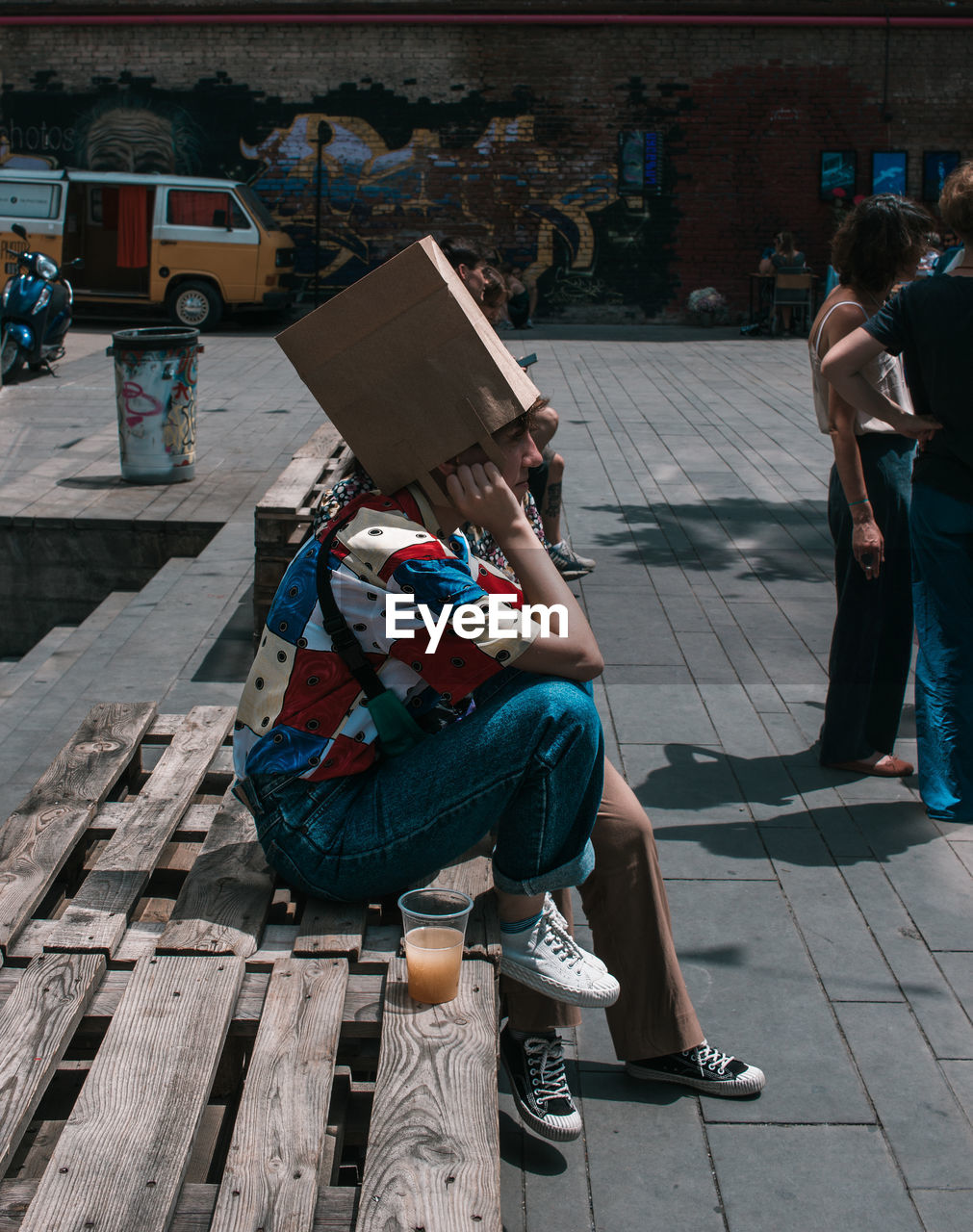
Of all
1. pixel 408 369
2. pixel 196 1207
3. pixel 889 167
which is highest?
pixel 889 167

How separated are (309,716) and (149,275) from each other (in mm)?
17694

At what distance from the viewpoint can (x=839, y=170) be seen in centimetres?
2164

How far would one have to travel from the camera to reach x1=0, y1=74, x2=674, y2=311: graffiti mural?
21.6m

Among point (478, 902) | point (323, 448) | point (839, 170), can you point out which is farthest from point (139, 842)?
point (839, 170)

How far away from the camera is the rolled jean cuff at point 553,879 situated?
8.03ft

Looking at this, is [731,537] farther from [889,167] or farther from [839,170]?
[889,167]

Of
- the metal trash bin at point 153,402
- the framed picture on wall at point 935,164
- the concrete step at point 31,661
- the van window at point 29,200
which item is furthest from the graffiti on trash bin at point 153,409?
the framed picture on wall at point 935,164

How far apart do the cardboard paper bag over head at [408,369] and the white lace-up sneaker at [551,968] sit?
2.95 ft

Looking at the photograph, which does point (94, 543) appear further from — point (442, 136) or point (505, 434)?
Answer: point (442, 136)

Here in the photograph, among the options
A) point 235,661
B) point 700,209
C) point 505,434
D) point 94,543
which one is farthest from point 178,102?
point 505,434

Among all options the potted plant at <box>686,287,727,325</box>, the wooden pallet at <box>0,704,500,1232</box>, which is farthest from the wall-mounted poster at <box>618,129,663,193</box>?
the wooden pallet at <box>0,704,500,1232</box>

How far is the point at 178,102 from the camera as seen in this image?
2175 cm

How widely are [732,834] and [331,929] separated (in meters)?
1.86

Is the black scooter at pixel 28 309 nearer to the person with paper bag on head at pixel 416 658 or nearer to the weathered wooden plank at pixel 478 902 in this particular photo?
the person with paper bag on head at pixel 416 658
